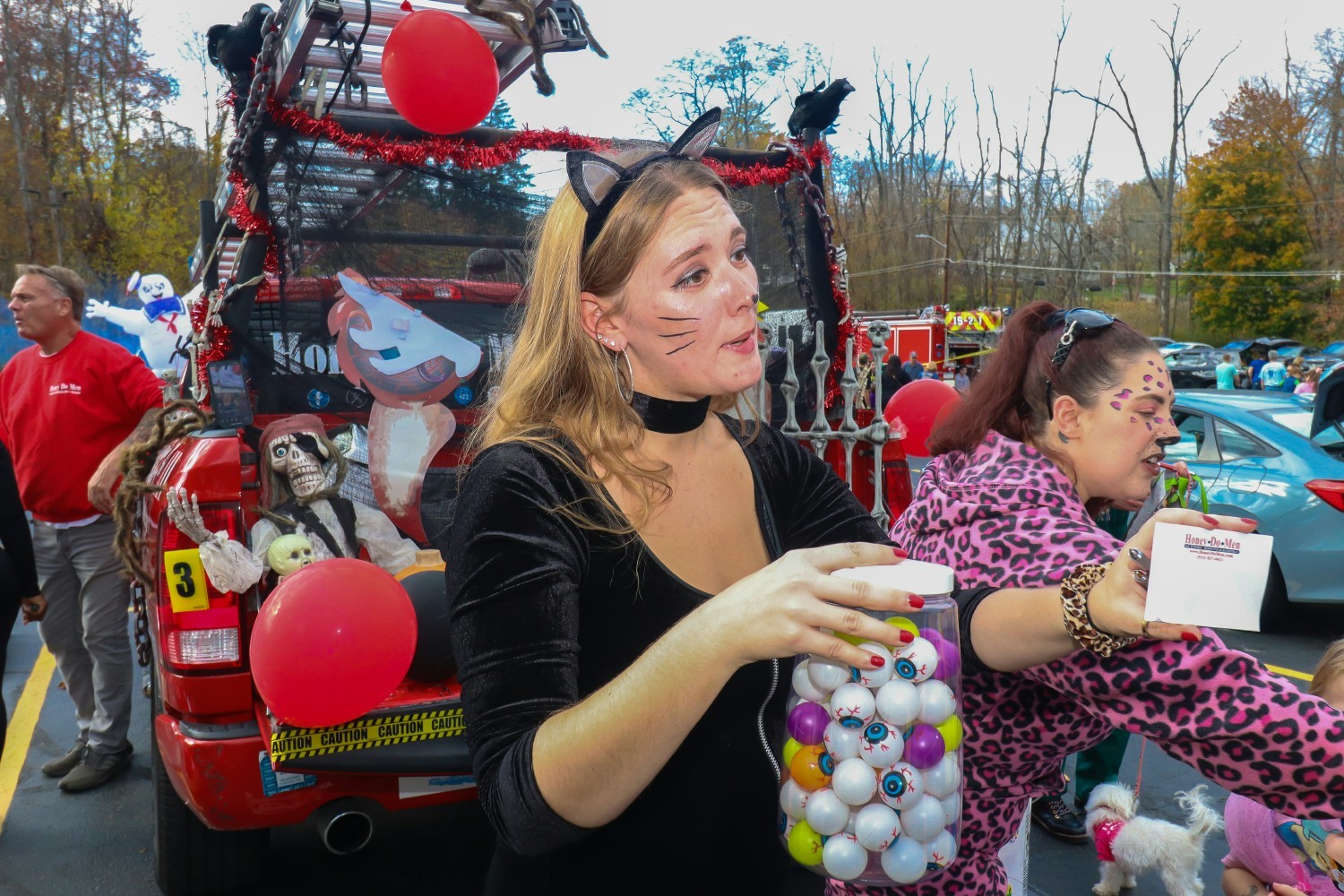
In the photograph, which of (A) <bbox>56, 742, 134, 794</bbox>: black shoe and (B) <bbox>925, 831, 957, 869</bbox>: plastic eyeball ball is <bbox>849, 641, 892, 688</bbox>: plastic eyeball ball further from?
(A) <bbox>56, 742, 134, 794</bbox>: black shoe

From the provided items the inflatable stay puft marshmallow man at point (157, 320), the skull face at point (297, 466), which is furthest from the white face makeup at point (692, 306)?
the inflatable stay puft marshmallow man at point (157, 320)

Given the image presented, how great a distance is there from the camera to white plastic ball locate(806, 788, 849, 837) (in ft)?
4.13

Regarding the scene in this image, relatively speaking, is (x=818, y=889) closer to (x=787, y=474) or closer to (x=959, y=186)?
(x=787, y=474)

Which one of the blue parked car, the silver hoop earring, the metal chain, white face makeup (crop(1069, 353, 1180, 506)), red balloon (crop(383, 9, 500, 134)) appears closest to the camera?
the silver hoop earring

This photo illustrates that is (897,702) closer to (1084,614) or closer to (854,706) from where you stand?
(854,706)

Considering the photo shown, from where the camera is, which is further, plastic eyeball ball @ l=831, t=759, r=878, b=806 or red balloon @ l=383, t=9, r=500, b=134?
red balloon @ l=383, t=9, r=500, b=134

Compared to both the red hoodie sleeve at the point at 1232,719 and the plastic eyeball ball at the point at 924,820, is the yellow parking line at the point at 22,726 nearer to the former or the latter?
the plastic eyeball ball at the point at 924,820

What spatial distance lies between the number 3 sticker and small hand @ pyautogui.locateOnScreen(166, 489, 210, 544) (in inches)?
2.1

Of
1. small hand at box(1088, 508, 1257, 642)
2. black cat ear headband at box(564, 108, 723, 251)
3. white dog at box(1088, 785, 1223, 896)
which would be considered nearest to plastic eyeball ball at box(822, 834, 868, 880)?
small hand at box(1088, 508, 1257, 642)

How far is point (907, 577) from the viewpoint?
116 cm

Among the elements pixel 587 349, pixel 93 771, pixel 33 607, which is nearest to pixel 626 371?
pixel 587 349

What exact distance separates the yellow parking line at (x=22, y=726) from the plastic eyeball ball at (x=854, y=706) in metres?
4.32

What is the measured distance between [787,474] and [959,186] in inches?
2155

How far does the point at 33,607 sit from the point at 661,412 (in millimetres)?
3733
